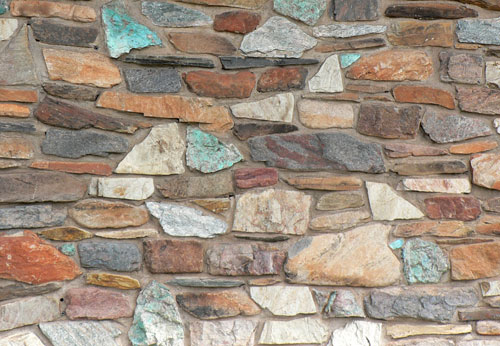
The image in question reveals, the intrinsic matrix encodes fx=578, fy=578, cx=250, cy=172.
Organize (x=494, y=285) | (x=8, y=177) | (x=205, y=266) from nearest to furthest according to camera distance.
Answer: (x=8, y=177)
(x=205, y=266)
(x=494, y=285)

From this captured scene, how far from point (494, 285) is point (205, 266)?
110 centimetres

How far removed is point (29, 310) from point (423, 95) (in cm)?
162

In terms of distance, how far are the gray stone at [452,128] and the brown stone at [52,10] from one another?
4.27 ft

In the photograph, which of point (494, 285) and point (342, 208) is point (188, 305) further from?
point (494, 285)

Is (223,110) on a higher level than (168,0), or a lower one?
lower

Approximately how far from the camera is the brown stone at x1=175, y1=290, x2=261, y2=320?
6.64 ft

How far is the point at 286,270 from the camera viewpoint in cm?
209

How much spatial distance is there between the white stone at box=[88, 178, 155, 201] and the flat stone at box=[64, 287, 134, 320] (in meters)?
0.33

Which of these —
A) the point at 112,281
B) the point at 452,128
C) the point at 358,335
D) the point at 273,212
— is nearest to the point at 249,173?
the point at 273,212

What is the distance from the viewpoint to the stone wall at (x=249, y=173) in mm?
1944

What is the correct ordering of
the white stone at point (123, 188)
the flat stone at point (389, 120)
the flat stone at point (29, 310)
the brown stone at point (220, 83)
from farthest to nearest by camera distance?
the flat stone at point (389, 120) < the brown stone at point (220, 83) < the white stone at point (123, 188) < the flat stone at point (29, 310)

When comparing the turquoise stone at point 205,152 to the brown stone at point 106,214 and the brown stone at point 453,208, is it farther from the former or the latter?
the brown stone at point 453,208

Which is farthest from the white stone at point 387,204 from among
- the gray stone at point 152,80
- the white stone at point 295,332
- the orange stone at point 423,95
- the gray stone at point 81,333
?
the gray stone at point 81,333

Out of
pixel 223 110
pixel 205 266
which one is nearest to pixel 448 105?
pixel 223 110
